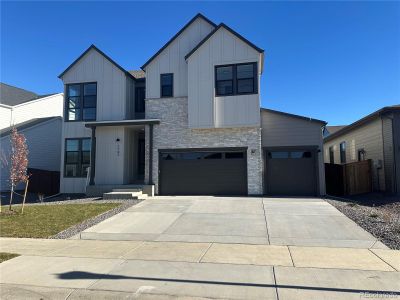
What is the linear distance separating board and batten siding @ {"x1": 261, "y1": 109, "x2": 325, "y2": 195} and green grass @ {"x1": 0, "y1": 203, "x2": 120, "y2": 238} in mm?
8815

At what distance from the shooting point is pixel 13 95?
30094 mm

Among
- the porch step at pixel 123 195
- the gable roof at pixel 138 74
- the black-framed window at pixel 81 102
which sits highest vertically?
the gable roof at pixel 138 74

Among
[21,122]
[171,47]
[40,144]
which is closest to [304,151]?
[171,47]

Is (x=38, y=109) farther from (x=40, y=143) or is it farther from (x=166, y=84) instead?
(x=166, y=84)

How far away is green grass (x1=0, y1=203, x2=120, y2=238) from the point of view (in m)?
10.9

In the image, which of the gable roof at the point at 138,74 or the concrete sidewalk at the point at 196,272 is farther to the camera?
the gable roof at the point at 138,74

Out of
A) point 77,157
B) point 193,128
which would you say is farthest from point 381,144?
point 77,157

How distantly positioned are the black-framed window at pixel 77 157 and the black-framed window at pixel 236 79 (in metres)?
8.91

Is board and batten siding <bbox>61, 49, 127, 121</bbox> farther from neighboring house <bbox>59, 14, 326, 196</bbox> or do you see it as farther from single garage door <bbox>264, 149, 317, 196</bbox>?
single garage door <bbox>264, 149, 317, 196</bbox>

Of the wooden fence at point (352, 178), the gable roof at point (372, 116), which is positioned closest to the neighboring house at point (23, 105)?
the wooden fence at point (352, 178)

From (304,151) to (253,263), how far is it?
12242 millimetres

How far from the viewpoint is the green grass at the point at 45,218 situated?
10867mm

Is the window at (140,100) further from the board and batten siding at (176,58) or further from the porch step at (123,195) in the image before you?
the porch step at (123,195)

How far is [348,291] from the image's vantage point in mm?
5445
